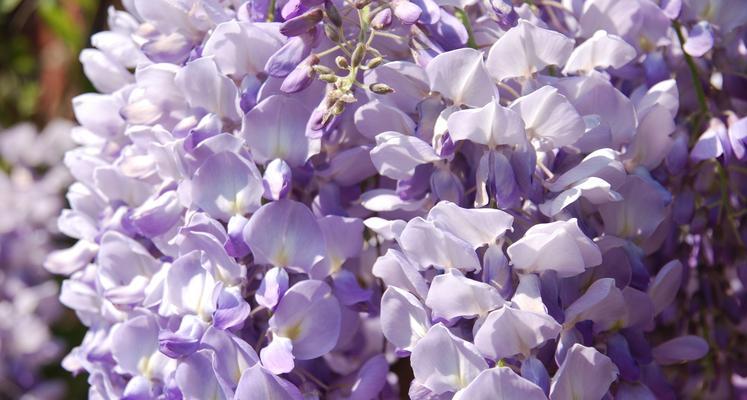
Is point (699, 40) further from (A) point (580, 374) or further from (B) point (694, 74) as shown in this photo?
(A) point (580, 374)

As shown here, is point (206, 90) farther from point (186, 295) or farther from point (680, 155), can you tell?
point (680, 155)

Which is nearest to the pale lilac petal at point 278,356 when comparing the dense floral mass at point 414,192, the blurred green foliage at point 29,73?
the dense floral mass at point 414,192

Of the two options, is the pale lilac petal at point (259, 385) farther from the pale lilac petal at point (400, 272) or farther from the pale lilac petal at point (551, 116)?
the pale lilac petal at point (551, 116)

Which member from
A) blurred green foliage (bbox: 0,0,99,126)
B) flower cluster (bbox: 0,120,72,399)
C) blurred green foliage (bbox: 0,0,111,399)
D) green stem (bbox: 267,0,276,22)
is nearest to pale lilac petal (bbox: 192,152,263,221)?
green stem (bbox: 267,0,276,22)

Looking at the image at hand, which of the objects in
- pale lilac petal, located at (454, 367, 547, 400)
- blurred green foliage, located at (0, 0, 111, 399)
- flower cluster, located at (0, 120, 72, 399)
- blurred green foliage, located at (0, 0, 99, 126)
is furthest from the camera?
blurred green foliage, located at (0, 0, 99, 126)

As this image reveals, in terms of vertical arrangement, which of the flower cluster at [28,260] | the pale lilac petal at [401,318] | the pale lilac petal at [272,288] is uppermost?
the pale lilac petal at [272,288]

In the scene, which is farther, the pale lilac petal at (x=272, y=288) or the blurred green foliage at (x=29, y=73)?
the blurred green foliage at (x=29, y=73)

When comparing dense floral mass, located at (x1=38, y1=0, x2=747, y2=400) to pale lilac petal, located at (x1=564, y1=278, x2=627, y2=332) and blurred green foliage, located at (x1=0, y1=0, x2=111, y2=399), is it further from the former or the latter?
blurred green foliage, located at (x1=0, y1=0, x2=111, y2=399)
